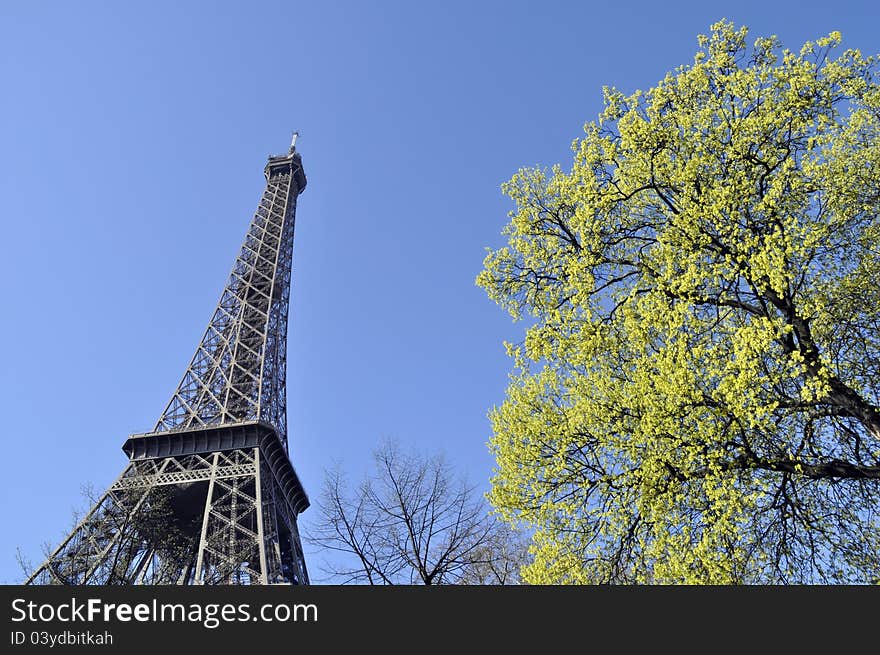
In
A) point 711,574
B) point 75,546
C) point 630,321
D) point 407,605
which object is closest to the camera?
point 407,605

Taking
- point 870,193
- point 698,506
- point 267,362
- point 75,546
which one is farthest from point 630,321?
point 267,362

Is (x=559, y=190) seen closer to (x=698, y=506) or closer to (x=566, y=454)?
(x=566, y=454)

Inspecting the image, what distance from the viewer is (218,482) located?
113 ft

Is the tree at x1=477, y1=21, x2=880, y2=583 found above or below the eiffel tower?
below

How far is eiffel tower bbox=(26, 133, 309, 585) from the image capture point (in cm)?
2708

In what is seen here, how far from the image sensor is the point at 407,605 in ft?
24.7

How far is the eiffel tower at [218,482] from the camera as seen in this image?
27.1m

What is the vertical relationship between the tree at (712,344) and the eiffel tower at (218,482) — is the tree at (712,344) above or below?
below

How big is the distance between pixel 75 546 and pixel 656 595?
30.5 m

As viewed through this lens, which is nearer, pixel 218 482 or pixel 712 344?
pixel 712 344

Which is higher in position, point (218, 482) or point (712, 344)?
point (218, 482)

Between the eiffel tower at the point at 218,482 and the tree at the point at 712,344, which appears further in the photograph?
the eiffel tower at the point at 218,482

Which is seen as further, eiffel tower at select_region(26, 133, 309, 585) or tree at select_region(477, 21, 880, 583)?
Result: eiffel tower at select_region(26, 133, 309, 585)

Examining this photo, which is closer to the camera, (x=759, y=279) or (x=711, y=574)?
(x=711, y=574)
